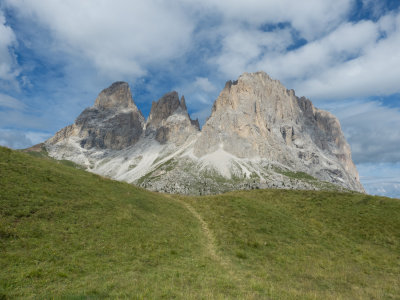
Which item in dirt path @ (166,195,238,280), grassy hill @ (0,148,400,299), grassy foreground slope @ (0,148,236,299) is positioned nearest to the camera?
grassy foreground slope @ (0,148,236,299)

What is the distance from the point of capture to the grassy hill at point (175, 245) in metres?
13.7

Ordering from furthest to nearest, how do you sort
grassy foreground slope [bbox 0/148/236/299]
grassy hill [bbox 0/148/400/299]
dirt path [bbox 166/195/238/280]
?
1. dirt path [bbox 166/195/238/280]
2. grassy hill [bbox 0/148/400/299]
3. grassy foreground slope [bbox 0/148/236/299]

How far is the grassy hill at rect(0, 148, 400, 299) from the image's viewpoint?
1372 cm

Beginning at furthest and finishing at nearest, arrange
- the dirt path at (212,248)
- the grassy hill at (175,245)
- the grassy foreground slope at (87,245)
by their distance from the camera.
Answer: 1. the dirt path at (212,248)
2. the grassy hill at (175,245)
3. the grassy foreground slope at (87,245)

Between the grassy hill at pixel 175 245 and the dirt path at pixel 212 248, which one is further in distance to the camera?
the dirt path at pixel 212 248

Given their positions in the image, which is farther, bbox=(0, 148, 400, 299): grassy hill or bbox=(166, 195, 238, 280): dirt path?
bbox=(166, 195, 238, 280): dirt path

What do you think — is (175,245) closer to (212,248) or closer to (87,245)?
(212,248)

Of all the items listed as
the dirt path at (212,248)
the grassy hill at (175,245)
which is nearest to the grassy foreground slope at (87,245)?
the grassy hill at (175,245)

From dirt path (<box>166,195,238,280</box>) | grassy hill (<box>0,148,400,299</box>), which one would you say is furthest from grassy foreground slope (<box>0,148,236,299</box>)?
dirt path (<box>166,195,238,280</box>)

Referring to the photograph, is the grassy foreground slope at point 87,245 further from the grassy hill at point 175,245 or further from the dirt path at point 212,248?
the dirt path at point 212,248

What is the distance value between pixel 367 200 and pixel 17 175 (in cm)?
5356

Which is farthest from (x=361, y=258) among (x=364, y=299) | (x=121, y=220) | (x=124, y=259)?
(x=121, y=220)

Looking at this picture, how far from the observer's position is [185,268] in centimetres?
1792

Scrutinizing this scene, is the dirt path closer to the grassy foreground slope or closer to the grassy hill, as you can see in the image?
the grassy hill
